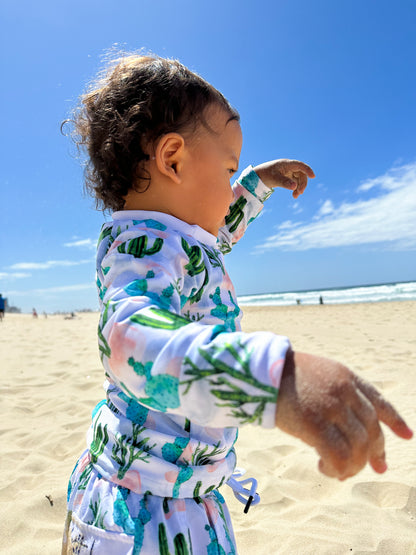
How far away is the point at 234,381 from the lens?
564 millimetres

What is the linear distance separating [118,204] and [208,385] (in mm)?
791

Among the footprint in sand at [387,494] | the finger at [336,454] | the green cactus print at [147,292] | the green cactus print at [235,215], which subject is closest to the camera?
the finger at [336,454]

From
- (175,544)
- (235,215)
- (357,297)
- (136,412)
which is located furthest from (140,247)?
(357,297)

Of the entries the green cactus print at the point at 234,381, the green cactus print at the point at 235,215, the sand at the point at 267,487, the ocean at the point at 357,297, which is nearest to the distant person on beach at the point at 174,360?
the green cactus print at the point at 234,381

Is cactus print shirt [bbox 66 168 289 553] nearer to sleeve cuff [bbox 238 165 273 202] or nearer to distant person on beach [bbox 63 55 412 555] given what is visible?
distant person on beach [bbox 63 55 412 555]

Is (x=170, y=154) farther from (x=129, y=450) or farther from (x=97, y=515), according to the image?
(x=97, y=515)

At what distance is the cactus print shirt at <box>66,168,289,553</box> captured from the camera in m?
0.57

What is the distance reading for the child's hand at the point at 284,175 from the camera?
1873mm

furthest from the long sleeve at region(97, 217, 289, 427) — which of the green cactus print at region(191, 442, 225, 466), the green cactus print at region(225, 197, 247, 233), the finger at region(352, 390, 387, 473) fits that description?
the green cactus print at region(225, 197, 247, 233)

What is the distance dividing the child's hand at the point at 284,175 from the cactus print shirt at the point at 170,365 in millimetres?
815

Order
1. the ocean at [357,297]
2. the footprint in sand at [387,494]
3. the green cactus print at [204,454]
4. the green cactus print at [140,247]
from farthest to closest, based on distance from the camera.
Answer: the ocean at [357,297], the footprint in sand at [387,494], the green cactus print at [204,454], the green cactus print at [140,247]

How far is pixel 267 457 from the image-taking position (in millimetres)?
2822

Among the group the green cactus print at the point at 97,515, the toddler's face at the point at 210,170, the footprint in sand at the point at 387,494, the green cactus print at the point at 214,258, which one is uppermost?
the toddler's face at the point at 210,170

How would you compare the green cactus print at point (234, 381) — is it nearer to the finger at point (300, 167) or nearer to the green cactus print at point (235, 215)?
the green cactus print at point (235, 215)
